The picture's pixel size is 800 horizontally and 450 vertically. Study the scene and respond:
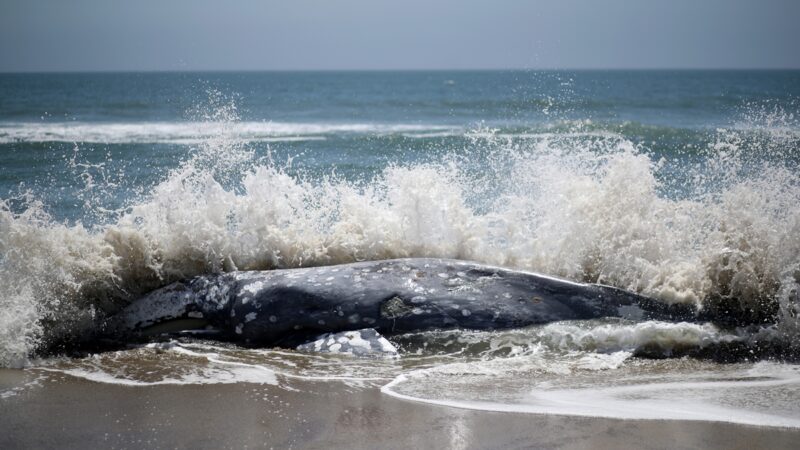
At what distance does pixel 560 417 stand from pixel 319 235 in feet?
9.97

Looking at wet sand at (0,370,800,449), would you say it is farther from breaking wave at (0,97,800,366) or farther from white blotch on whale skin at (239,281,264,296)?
breaking wave at (0,97,800,366)

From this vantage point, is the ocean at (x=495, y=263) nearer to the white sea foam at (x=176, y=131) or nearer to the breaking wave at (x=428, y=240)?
the breaking wave at (x=428, y=240)

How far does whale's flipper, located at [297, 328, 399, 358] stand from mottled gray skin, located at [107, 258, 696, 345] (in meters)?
0.07

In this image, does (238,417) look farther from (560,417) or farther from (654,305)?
(654,305)

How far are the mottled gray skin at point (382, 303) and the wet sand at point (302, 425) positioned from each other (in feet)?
3.42

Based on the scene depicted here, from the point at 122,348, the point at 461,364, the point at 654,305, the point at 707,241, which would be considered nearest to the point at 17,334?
the point at 122,348

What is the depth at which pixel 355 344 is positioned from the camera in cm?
562

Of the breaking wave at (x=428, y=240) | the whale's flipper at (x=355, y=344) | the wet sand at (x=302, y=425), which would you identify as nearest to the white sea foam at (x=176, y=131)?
the breaking wave at (x=428, y=240)

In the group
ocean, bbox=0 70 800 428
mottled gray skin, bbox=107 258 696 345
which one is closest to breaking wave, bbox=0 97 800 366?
ocean, bbox=0 70 800 428

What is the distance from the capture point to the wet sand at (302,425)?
3.97 meters

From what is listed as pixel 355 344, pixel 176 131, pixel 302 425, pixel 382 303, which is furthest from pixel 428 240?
pixel 176 131

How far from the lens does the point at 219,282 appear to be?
6133mm

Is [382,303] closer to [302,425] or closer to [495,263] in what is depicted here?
[495,263]

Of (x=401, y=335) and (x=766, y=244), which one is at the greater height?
(x=766, y=244)
